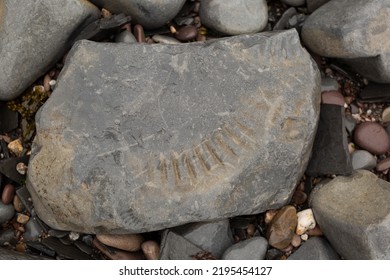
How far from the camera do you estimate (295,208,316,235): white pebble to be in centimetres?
245

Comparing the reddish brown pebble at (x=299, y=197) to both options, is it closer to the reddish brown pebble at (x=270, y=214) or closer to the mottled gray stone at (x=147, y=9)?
the reddish brown pebble at (x=270, y=214)

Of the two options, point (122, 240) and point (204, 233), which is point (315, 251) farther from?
point (122, 240)

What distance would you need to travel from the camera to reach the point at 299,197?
2500mm

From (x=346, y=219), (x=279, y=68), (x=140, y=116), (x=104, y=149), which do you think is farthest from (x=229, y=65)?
(x=346, y=219)

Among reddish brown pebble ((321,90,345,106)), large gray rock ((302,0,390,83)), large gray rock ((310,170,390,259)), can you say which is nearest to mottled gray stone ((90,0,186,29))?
large gray rock ((302,0,390,83))

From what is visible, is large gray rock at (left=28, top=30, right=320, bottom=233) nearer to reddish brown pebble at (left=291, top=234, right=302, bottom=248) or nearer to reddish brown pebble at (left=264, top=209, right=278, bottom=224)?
reddish brown pebble at (left=264, top=209, right=278, bottom=224)

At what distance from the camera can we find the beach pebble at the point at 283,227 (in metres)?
2.42

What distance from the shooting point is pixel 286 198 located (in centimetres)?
236

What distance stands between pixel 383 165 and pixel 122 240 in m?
1.25

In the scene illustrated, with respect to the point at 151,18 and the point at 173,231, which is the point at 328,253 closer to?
the point at 173,231

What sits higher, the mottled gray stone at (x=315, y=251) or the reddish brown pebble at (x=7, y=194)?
the reddish brown pebble at (x=7, y=194)

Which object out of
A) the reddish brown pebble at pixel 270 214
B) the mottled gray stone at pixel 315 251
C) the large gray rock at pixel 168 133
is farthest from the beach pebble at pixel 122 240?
the mottled gray stone at pixel 315 251

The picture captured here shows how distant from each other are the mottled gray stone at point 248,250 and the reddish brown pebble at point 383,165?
25.3 inches

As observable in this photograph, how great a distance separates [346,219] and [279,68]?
0.70 m
